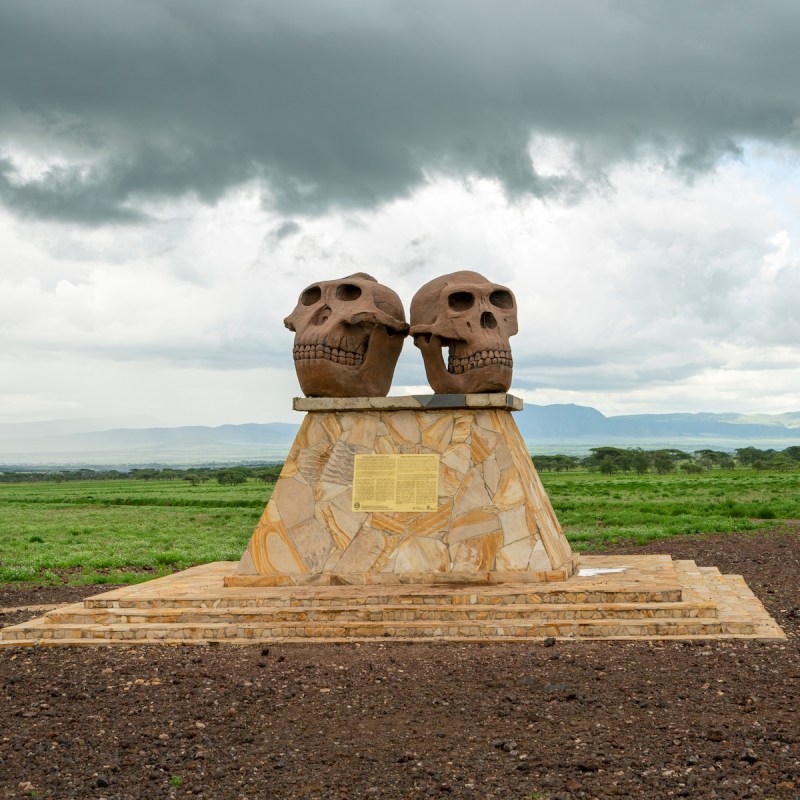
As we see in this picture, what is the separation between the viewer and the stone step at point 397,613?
8625 millimetres

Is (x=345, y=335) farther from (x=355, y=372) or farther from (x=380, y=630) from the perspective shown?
(x=380, y=630)

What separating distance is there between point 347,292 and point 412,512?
2.82 m

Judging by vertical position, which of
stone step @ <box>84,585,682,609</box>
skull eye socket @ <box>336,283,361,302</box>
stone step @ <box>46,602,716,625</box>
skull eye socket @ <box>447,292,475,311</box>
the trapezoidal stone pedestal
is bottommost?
stone step @ <box>46,602,716,625</box>

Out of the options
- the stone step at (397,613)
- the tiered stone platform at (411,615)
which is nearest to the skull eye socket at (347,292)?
the tiered stone platform at (411,615)

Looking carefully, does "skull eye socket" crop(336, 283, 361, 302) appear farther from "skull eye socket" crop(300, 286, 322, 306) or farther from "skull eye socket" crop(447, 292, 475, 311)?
"skull eye socket" crop(447, 292, 475, 311)

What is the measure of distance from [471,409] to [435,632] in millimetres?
2859

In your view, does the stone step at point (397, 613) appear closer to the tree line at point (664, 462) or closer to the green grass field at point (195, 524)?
the green grass field at point (195, 524)

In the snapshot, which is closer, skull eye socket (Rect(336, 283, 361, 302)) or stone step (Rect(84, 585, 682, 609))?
stone step (Rect(84, 585, 682, 609))

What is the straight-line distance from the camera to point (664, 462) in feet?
196

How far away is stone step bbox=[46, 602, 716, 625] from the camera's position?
8625 mm

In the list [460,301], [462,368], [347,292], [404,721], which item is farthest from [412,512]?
[404,721]

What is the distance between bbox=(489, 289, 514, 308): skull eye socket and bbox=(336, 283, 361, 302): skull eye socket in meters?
1.63

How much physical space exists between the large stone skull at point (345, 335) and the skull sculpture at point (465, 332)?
409mm

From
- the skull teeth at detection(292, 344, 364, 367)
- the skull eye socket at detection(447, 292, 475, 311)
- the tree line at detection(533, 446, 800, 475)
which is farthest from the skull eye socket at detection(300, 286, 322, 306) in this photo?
the tree line at detection(533, 446, 800, 475)
